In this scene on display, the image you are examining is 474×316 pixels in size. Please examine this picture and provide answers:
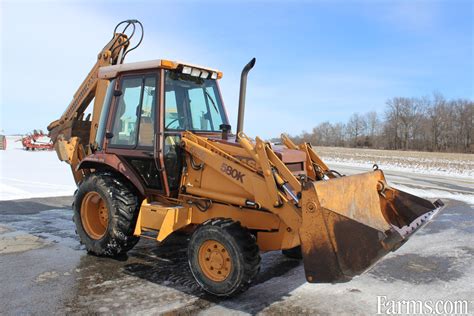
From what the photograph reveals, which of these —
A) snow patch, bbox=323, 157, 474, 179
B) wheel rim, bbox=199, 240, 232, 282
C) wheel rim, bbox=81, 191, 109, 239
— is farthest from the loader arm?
snow patch, bbox=323, 157, 474, 179

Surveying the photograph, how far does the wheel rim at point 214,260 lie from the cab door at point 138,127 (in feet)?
4.14

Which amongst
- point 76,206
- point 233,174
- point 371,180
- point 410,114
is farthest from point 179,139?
point 410,114

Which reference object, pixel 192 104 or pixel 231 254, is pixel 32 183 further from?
pixel 231 254

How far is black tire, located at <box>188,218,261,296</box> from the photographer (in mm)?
4219

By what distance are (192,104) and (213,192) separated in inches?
54.8

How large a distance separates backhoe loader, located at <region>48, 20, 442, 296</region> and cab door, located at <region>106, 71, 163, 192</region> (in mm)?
14

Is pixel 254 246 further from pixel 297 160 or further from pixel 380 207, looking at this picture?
pixel 380 207

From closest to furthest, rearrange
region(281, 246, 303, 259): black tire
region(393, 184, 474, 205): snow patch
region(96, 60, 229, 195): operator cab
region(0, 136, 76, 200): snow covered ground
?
region(96, 60, 229, 195): operator cab, region(281, 246, 303, 259): black tire, region(0, 136, 76, 200): snow covered ground, region(393, 184, 474, 205): snow patch

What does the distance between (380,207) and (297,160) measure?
3.79ft

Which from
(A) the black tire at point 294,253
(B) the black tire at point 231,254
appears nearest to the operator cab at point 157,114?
(B) the black tire at point 231,254

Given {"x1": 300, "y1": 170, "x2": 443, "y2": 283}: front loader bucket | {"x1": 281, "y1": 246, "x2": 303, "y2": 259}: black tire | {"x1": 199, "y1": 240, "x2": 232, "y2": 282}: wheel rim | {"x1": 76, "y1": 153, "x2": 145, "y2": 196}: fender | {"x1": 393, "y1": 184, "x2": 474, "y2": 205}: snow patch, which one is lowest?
{"x1": 281, "y1": 246, "x2": 303, "y2": 259}: black tire

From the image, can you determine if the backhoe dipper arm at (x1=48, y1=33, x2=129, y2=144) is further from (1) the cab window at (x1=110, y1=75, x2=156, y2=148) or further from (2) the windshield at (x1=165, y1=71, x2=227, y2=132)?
(2) the windshield at (x1=165, y1=71, x2=227, y2=132)

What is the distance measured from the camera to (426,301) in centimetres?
443

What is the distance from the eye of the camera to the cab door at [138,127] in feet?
17.7
